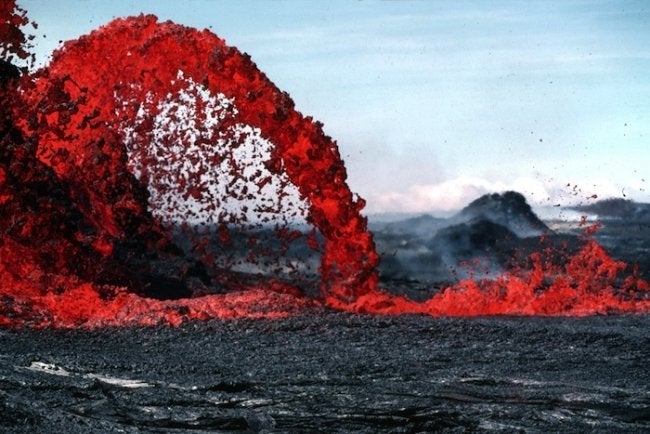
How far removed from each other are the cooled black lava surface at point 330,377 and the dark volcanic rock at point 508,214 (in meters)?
21.8

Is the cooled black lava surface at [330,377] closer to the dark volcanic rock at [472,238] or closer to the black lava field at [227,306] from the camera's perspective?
the black lava field at [227,306]

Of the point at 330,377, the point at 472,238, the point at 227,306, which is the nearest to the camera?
the point at 330,377

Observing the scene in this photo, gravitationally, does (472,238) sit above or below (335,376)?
Result: above

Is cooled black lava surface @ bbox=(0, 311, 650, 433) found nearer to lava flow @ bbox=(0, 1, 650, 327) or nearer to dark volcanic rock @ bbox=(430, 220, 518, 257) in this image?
lava flow @ bbox=(0, 1, 650, 327)

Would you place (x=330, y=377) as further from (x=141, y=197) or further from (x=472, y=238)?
(x=472, y=238)

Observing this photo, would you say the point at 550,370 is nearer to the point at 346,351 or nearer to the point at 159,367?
the point at 346,351

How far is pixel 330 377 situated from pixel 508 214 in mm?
27456

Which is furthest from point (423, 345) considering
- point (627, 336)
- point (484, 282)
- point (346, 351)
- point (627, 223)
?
point (627, 223)

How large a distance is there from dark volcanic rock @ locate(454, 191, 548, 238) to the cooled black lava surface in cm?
2176

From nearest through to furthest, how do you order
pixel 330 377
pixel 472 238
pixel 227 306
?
1. pixel 330 377
2. pixel 227 306
3. pixel 472 238

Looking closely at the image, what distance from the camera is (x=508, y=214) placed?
36375 millimetres

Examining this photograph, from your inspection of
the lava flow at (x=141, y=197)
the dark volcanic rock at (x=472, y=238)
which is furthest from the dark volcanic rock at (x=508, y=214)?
the lava flow at (x=141, y=197)

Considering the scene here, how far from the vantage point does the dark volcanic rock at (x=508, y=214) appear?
3550 cm

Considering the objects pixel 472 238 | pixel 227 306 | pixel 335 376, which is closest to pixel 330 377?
pixel 335 376
